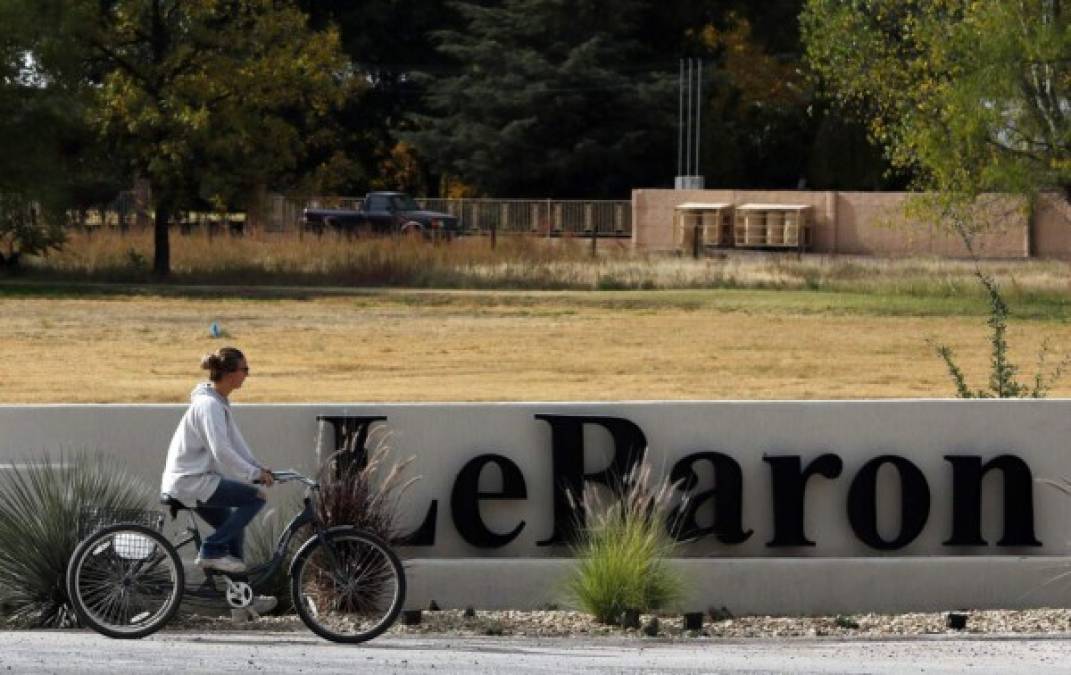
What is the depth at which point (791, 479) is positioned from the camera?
14758mm

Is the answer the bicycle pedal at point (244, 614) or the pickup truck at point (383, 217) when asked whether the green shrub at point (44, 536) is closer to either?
the bicycle pedal at point (244, 614)

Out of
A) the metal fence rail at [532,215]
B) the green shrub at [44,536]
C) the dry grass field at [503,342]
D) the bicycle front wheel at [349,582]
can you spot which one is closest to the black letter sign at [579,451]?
the green shrub at [44,536]

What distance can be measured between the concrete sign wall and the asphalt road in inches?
86.3

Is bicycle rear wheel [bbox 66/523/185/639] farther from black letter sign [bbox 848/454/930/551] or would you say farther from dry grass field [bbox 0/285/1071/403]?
dry grass field [bbox 0/285/1071/403]

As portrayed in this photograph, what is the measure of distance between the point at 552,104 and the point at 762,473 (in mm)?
56638

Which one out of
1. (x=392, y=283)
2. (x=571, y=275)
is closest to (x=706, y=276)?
(x=571, y=275)

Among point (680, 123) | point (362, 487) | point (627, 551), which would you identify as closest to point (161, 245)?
point (680, 123)

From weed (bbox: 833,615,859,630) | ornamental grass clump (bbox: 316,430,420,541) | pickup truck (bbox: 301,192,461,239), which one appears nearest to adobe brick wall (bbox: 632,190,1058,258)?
pickup truck (bbox: 301,192,461,239)

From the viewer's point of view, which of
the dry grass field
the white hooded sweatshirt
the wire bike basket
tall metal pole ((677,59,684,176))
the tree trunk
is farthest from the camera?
tall metal pole ((677,59,684,176))

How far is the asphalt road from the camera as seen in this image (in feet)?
34.7

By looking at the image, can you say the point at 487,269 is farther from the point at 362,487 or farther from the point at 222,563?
the point at 222,563

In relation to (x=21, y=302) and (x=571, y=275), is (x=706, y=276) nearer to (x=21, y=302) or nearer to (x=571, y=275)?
(x=571, y=275)

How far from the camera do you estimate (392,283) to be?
154 feet

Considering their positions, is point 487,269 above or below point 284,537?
above
